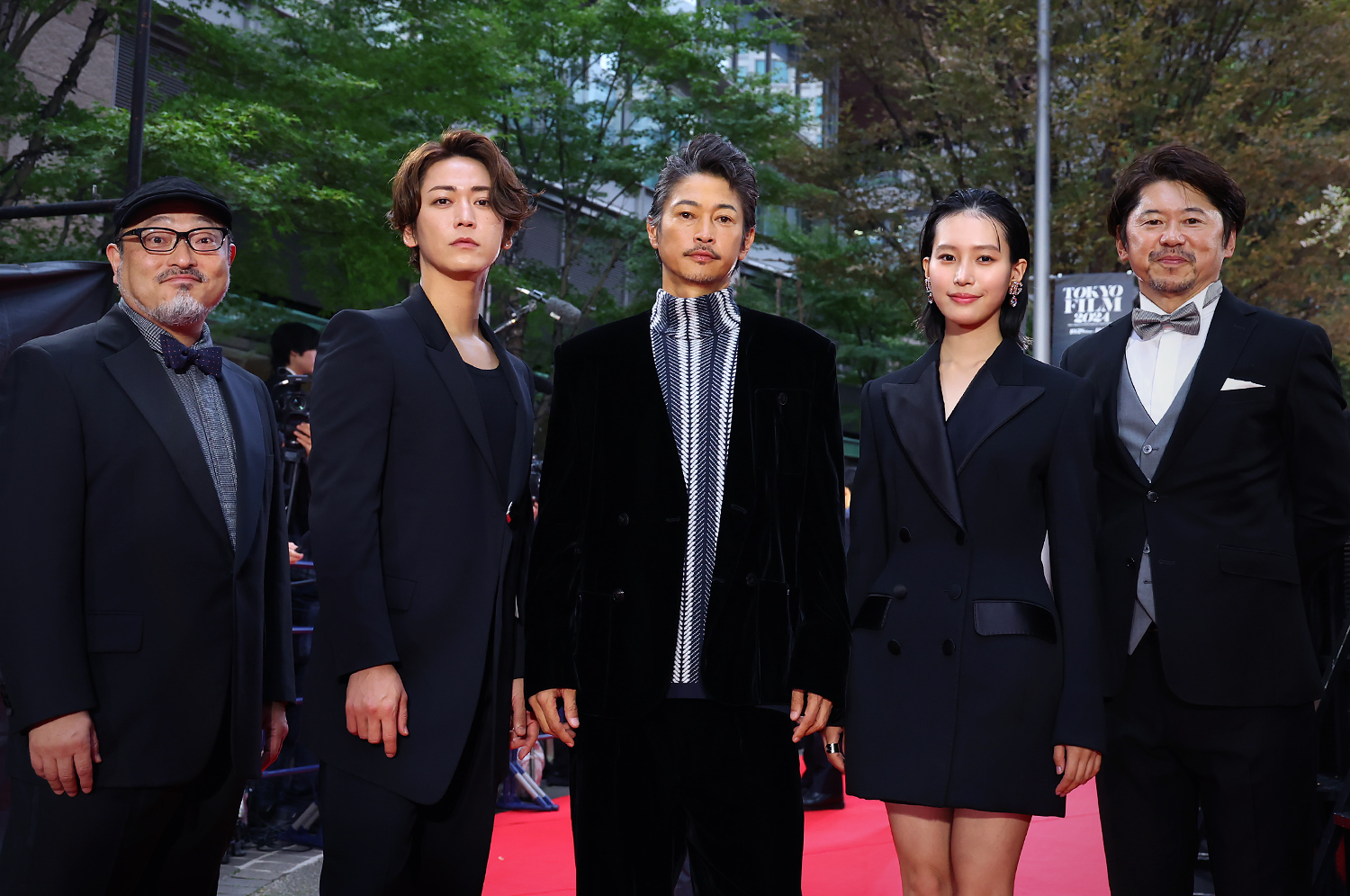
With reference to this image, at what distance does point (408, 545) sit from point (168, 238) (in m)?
1.15

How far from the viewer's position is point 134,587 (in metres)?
2.94

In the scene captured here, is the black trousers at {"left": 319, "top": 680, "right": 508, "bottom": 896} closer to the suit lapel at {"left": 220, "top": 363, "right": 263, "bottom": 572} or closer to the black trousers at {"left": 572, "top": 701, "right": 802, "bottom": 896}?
the black trousers at {"left": 572, "top": 701, "right": 802, "bottom": 896}

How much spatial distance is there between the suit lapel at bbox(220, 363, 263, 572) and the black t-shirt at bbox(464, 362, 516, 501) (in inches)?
25.4

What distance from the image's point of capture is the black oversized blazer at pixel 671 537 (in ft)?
9.46

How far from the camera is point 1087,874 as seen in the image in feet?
17.9

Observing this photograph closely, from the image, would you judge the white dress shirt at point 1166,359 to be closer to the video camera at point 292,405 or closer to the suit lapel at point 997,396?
the suit lapel at point 997,396

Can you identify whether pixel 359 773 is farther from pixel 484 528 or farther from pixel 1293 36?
pixel 1293 36

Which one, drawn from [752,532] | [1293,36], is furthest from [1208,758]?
[1293,36]

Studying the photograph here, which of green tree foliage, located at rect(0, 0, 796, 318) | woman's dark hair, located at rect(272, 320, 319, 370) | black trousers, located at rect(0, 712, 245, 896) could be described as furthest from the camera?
green tree foliage, located at rect(0, 0, 796, 318)

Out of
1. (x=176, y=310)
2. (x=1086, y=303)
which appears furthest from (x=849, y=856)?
(x=1086, y=303)

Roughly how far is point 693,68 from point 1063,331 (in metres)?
7.54

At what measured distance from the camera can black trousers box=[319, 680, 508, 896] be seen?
2.77 m

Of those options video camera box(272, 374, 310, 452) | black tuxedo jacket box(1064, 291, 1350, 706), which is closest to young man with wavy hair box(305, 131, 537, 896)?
black tuxedo jacket box(1064, 291, 1350, 706)

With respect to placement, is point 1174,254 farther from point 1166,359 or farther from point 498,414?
point 498,414
